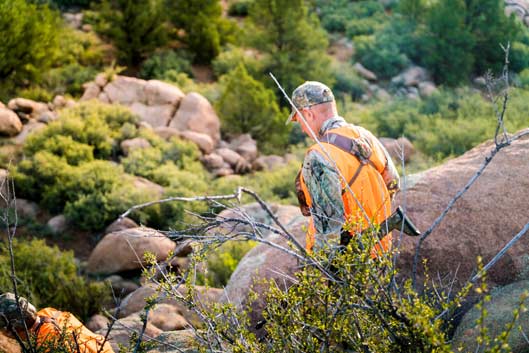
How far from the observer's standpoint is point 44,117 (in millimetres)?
13117

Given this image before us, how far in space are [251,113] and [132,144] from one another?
10.6 ft

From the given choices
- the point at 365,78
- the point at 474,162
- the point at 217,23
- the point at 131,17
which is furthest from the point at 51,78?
the point at 474,162

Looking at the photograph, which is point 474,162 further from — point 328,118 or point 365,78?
point 365,78

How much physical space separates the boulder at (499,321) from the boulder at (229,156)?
8.97 meters

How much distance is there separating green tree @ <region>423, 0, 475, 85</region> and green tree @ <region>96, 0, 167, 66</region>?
7533 millimetres

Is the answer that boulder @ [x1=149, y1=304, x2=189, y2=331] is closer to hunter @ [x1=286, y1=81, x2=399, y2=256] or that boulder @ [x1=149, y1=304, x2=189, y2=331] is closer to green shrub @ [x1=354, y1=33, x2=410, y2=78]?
hunter @ [x1=286, y1=81, x2=399, y2=256]

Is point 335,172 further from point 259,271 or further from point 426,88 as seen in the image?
point 426,88

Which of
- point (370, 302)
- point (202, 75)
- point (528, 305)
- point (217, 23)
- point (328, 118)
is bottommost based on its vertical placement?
point (202, 75)

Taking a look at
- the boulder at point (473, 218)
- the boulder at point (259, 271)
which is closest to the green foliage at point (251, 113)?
the boulder at point (259, 271)

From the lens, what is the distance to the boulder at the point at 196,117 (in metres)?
13.9

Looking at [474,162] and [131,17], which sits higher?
[474,162]

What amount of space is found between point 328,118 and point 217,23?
16.3 m

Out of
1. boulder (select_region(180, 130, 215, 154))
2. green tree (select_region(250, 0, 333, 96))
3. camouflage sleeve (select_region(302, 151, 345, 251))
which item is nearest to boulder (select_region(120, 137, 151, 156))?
boulder (select_region(180, 130, 215, 154))

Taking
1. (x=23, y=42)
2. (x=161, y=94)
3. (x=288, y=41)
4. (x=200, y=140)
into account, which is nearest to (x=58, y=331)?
(x=200, y=140)
